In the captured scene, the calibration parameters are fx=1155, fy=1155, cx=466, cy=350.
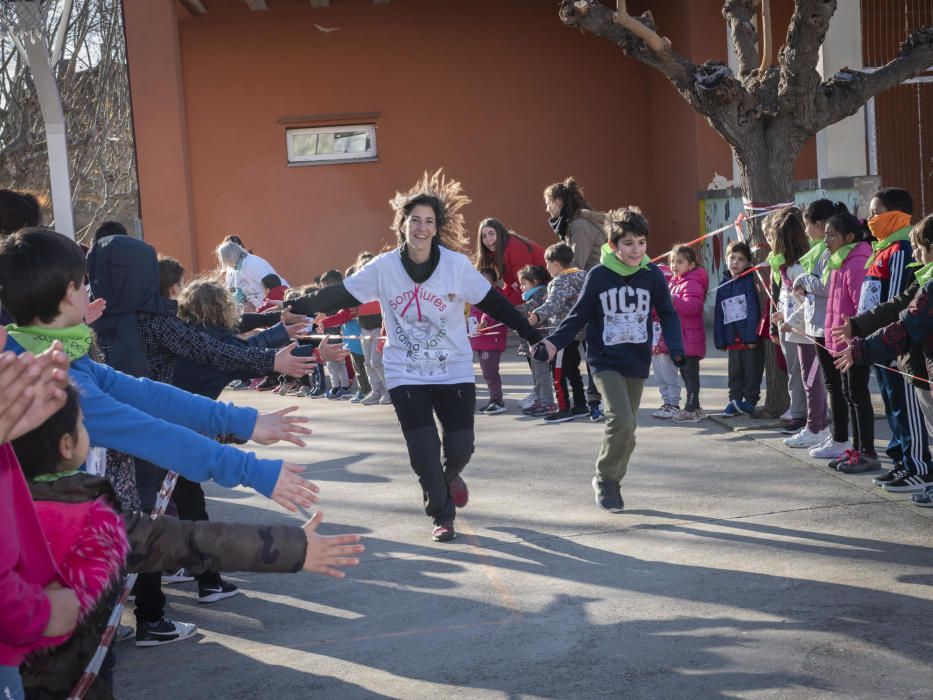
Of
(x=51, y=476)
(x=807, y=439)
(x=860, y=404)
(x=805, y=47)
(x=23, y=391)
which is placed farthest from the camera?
(x=805, y=47)

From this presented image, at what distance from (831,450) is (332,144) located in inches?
515

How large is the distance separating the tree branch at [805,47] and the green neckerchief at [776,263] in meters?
1.39

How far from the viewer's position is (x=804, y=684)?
4098mm

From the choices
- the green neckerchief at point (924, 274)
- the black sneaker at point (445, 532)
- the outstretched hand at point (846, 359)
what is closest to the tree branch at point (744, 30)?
the green neckerchief at point (924, 274)

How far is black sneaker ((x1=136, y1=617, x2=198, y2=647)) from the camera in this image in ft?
16.7

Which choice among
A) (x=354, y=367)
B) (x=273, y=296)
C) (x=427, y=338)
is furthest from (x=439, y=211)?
(x=273, y=296)

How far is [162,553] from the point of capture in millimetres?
2826

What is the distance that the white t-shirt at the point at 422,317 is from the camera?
252 inches

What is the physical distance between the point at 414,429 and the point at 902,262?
3096mm

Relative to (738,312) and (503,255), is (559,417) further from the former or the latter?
(503,255)

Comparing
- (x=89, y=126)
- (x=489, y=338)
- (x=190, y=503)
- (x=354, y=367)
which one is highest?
(x=89, y=126)

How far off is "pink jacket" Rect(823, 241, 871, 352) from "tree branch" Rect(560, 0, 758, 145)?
2209mm

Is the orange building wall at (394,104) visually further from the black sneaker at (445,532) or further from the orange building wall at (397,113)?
the black sneaker at (445,532)

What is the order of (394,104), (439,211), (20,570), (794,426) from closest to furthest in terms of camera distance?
1. (20,570)
2. (439,211)
3. (794,426)
4. (394,104)
